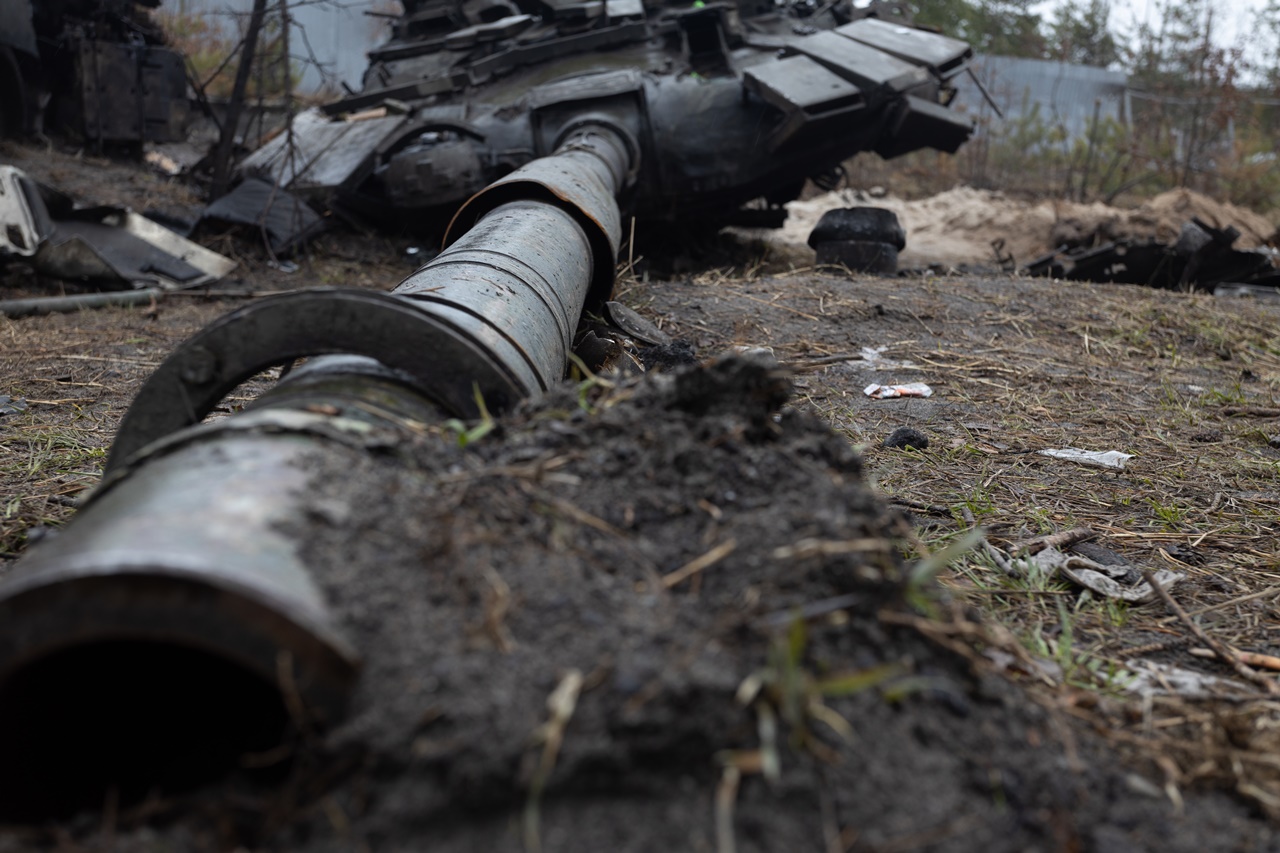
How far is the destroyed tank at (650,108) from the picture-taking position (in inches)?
278

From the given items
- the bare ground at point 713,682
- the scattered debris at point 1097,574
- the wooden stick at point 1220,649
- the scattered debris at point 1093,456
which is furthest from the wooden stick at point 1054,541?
the scattered debris at point 1093,456

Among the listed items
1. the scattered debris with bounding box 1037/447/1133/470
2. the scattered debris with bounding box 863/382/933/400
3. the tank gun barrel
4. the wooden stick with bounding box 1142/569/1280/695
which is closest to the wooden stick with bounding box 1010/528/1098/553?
the wooden stick with bounding box 1142/569/1280/695

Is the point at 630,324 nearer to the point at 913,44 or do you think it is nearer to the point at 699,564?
the point at 699,564

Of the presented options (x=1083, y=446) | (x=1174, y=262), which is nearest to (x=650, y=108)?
(x=1174, y=262)

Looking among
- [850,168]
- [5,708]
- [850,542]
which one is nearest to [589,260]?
[850,542]

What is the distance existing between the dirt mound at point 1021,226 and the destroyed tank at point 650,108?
1.54 m

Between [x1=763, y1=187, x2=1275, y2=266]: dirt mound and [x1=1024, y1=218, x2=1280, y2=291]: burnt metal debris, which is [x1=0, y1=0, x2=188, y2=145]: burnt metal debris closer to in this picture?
[x1=763, y1=187, x2=1275, y2=266]: dirt mound

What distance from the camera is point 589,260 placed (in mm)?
3639

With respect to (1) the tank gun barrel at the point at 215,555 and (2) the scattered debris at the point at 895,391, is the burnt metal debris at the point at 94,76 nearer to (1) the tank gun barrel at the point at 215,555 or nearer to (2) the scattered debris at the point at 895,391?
(2) the scattered debris at the point at 895,391

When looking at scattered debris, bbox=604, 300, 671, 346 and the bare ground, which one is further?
scattered debris, bbox=604, 300, 671, 346

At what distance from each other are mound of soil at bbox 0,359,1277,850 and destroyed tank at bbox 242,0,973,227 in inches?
220

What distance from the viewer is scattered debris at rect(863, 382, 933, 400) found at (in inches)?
172

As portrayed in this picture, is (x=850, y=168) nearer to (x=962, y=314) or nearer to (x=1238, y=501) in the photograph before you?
(x=962, y=314)

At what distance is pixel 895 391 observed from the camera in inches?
173
